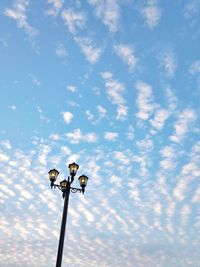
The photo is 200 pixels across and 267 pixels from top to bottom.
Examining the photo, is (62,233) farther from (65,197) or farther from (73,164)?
(73,164)

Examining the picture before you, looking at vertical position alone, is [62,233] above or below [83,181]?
below

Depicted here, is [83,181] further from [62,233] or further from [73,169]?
[62,233]

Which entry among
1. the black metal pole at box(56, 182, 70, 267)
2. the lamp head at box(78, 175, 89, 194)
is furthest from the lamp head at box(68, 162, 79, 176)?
the lamp head at box(78, 175, 89, 194)

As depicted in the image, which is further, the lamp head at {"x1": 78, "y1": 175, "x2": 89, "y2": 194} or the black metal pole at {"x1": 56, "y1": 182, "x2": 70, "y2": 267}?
the lamp head at {"x1": 78, "y1": 175, "x2": 89, "y2": 194}

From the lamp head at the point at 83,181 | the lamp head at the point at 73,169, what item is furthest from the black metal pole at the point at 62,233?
the lamp head at the point at 83,181

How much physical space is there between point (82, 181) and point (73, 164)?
1.09 m

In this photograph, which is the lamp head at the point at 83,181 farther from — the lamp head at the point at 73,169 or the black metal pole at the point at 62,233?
the black metal pole at the point at 62,233

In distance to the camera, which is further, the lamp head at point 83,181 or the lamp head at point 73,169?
the lamp head at point 83,181

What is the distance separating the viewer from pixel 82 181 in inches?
794

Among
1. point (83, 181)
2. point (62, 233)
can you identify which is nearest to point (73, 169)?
point (83, 181)

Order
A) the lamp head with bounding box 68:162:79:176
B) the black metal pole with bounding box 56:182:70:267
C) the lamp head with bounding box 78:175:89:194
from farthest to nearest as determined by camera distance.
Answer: the lamp head with bounding box 78:175:89:194
the lamp head with bounding box 68:162:79:176
the black metal pole with bounding box 56:182:70:267

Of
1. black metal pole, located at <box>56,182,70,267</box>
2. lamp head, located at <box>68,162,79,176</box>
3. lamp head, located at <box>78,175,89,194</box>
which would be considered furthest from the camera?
lamp head, located at <box>78,175,89,194</box>

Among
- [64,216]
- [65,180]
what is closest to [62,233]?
[64,216]

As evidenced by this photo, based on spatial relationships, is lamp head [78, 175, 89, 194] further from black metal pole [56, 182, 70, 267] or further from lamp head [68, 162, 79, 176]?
black metal pole [56, 182, 70, 267]
